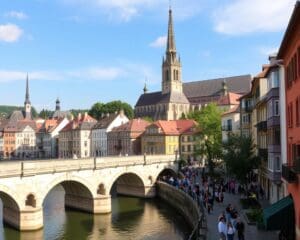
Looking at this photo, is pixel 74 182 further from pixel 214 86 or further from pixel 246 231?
pixel 214 86

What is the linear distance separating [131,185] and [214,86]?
113109mm

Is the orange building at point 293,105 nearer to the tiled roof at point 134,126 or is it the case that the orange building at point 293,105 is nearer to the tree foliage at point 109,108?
the tiled roof at point 134,126

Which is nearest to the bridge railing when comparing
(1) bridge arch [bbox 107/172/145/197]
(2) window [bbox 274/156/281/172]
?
(1) bridge arch [bbox 107/172/145/197]

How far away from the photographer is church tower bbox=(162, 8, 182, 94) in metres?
158

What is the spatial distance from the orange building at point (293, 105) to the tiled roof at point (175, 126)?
6648cm

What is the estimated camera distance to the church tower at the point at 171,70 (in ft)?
518

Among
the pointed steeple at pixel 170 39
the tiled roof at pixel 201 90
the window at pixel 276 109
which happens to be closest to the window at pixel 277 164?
the window at pixel 276 109

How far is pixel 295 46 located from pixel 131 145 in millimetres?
82533

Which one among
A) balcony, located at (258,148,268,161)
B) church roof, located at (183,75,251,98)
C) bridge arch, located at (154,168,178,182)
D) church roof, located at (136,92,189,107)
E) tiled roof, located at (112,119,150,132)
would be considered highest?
church roof, located at (183,75,251,98)

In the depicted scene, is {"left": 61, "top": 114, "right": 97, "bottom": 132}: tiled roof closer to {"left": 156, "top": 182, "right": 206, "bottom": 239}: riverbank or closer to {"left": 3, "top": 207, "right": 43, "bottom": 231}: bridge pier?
{"left": 156, "top": 182, "right": 206, "bottom": 239}: riverbank

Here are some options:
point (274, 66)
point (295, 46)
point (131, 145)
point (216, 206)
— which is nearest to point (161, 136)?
point (131, 145)

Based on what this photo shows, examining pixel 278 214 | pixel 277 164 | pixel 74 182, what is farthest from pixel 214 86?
pixel 278 214

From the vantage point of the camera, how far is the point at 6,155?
15200 cm

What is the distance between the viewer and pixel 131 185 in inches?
2420
